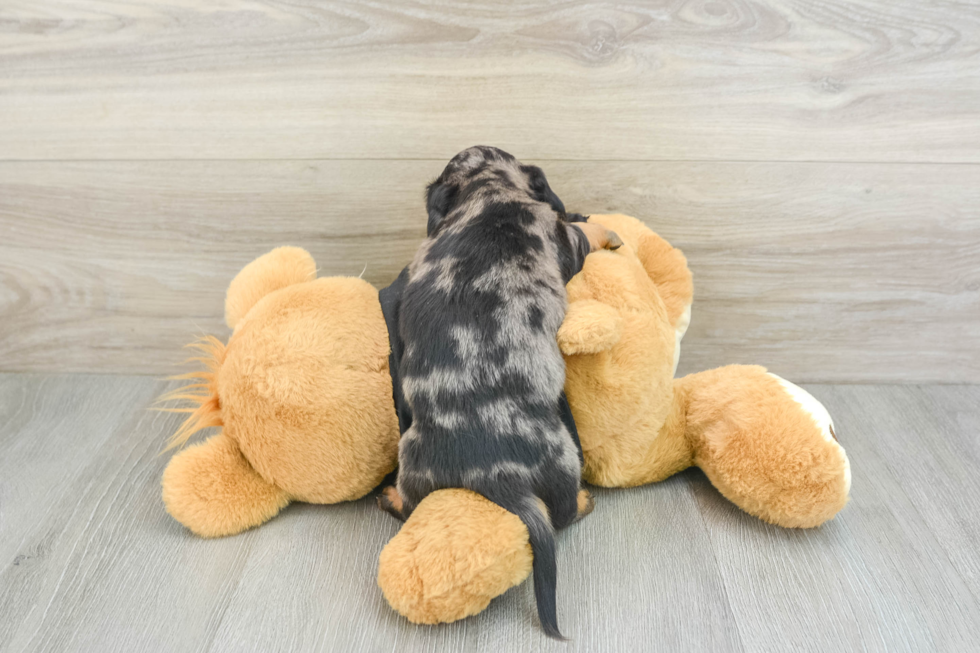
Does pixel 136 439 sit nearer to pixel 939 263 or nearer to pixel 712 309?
pixel 712 309

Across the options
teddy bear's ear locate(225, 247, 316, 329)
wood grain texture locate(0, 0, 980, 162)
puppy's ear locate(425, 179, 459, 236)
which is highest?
wood grain texture locate(0, 0, 980, 162)

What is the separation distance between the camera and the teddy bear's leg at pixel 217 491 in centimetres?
109

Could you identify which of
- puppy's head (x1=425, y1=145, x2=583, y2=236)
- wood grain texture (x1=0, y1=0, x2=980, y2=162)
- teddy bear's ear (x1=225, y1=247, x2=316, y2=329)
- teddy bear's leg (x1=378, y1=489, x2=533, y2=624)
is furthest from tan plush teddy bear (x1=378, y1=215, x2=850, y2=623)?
teddy bear's ear (x1=225, y1=247, x2=316, y2=329)

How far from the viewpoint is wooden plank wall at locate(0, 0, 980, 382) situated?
1226mm

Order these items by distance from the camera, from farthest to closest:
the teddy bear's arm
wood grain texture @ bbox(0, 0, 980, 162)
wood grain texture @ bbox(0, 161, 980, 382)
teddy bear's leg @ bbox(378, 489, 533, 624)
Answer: wood grain texture @ bbox(0, 161, 980, 382)
wood grain texture @ bbox(0, 0, 980, 162)
the teddy bear's arm
teddy bear's leg @ bbox(378, 489, 533, 624)

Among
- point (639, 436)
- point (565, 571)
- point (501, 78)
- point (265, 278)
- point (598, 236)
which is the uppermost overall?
point (501, 78)

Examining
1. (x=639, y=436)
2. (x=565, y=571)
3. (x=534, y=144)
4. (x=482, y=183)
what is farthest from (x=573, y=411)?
(x=534, y=144)

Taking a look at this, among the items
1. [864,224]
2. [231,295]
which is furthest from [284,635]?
[864,224]

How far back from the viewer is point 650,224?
1.37m

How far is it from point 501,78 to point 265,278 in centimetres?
56

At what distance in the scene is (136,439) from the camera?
1369 millimetres

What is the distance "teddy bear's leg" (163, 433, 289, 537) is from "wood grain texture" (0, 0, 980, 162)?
22.9 inches

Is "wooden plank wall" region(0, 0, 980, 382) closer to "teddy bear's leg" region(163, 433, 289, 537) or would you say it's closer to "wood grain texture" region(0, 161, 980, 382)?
"wood grain texture" region(0, 161, 980, 382)

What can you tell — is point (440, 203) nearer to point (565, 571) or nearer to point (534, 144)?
point (534, 144)
